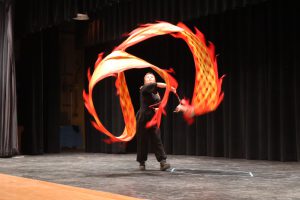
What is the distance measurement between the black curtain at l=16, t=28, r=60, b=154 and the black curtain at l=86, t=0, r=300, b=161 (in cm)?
301

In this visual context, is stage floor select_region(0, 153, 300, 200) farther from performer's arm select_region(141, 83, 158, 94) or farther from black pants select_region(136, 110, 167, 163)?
performer's arm select_region(141, 83, 158, 94)

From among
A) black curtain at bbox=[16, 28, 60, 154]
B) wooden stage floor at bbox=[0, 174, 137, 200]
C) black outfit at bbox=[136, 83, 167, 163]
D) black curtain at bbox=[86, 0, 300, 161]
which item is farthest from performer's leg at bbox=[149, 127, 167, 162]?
black curtain at bbox=[16, 28, 60, 154]

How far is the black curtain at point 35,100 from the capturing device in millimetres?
11617

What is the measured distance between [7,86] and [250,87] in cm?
500

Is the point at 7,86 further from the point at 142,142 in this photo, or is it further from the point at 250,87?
the point at 250,87

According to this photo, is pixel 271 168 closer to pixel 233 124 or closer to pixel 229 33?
pixel 233 124

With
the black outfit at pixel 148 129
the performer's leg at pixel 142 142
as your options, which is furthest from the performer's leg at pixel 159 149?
the performer's leg at pixel 142 142

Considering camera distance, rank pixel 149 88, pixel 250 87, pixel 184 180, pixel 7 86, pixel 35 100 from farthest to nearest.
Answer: pixel 35 100
pixel 7 86
pixel 250 87
pixel 149 88
pixel 184 180

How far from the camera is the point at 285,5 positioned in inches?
350

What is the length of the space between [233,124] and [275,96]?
3.75ft

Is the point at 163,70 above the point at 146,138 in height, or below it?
above

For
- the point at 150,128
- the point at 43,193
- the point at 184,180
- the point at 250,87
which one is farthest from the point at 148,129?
the point at 250,87

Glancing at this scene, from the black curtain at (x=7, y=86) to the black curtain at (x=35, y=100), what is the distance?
3.41 ft

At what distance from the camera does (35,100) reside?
38.2 feet
